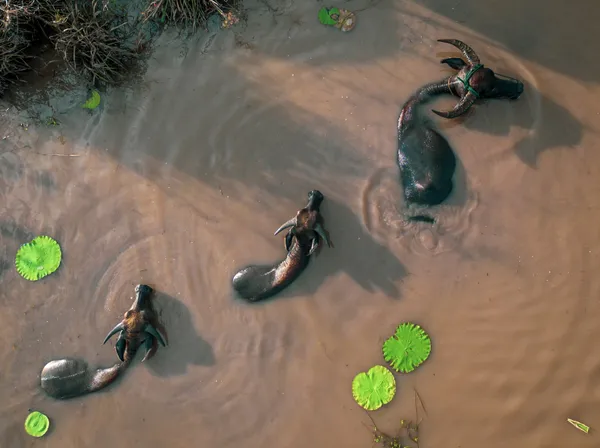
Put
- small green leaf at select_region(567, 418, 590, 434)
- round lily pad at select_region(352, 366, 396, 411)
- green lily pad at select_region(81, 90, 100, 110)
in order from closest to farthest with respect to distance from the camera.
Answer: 1. small green leaf at select_region(567, 418, 590, 434)
2. round lily pad at select_region(352, 366, 396, 411)
3. green lily pad at select_region(81, 90, 100, 110)

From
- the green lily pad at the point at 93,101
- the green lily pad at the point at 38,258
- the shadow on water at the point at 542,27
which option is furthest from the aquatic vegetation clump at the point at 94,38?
the shadow on water at the point at 542,27

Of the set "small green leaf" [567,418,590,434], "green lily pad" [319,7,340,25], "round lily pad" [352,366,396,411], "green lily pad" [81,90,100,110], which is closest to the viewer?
"small green leaf" [567,418,590,434]

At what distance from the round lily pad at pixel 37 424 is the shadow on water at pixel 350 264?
8.11 feet

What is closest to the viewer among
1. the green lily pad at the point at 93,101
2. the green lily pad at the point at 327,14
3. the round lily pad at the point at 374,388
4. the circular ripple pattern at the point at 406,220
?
the round lily pad at the point at 374,388

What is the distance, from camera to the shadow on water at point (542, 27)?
183 inches

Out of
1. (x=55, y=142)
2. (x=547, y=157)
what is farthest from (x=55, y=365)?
(x=547, y=157)

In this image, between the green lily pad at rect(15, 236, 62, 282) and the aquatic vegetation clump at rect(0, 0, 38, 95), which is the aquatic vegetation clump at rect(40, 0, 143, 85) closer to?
the aquatic vegetation clump at rect(0, 0, 38, 95)

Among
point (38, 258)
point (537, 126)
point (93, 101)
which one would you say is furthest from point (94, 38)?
point (537, 126)

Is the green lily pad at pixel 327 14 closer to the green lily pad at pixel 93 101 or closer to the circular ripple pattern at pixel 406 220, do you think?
the circular ripple pattern at pixel 406 220

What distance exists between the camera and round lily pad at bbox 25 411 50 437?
182 inches

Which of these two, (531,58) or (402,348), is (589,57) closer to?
(531,58)

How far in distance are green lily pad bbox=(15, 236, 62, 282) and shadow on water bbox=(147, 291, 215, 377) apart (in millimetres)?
1234

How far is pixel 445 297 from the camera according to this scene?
454 cm

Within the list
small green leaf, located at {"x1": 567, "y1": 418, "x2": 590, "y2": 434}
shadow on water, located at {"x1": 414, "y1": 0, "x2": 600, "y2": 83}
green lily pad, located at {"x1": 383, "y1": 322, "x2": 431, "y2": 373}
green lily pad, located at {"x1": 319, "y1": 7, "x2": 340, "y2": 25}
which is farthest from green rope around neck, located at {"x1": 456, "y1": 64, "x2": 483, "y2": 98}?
small green leaf, located at {"x1": 567, "y1": 418, "x2": 590, "y2": 434}
